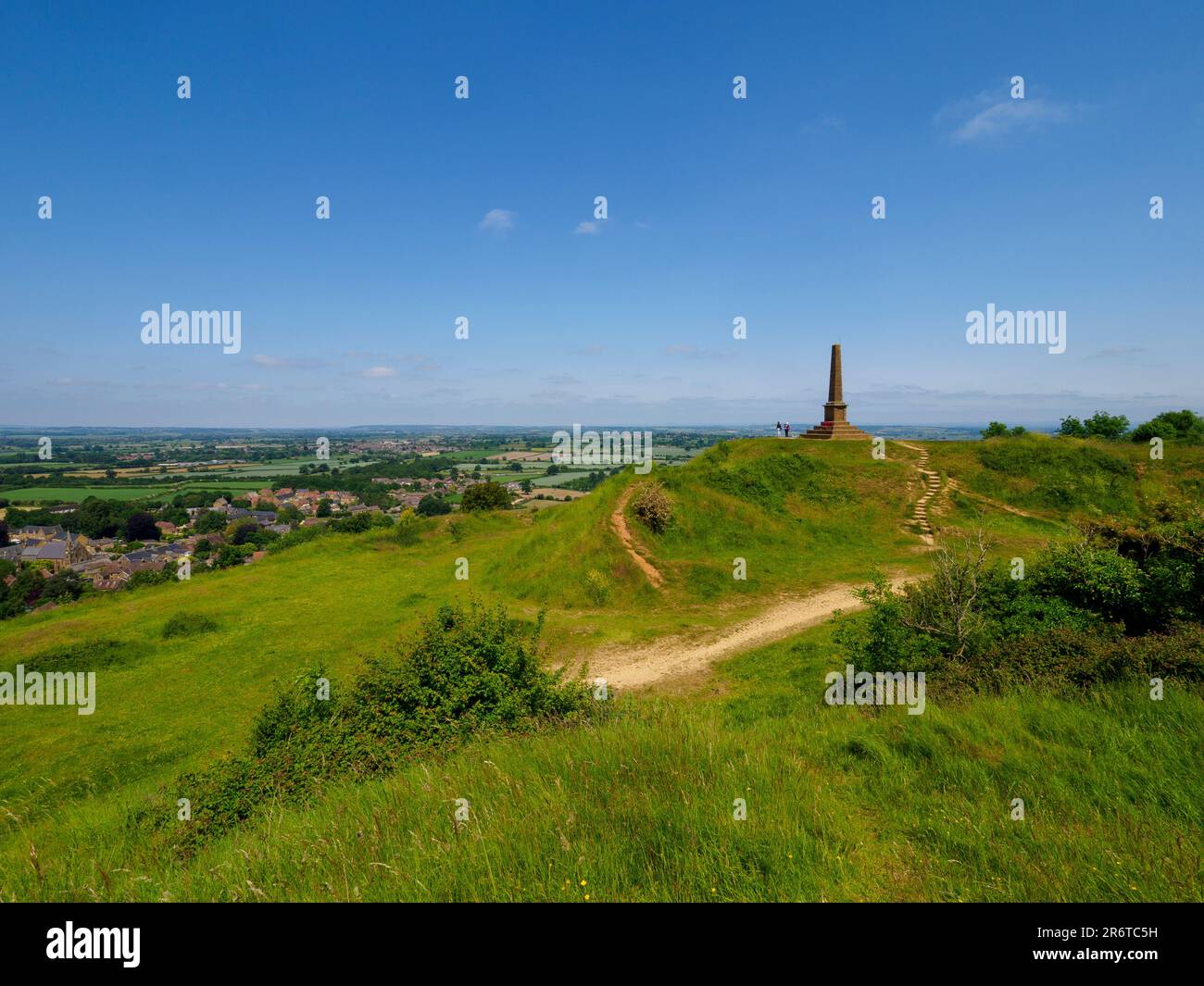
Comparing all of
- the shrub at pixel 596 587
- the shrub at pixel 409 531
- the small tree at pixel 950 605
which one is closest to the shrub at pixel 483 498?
the shrub at pixel 409 531

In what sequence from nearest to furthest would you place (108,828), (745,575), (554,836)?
(554,836) → (108,828) → (745,575)

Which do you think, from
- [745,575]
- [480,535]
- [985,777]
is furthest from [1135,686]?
[480,535]

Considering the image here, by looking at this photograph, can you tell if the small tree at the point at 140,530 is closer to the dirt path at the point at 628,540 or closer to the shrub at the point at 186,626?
the shrub at the point at 186,626

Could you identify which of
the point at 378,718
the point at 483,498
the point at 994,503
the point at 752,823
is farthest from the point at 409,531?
the point at 994,503

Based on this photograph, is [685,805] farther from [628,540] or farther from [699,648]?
[628,540]

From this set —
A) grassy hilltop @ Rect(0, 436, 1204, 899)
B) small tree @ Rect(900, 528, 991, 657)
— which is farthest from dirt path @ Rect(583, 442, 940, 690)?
small tree @ Rect(900, 528, 991, 657)
